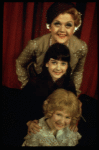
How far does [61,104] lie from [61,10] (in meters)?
0.50

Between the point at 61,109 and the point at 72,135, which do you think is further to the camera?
the point at 72,135

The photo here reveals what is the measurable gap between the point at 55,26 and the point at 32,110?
1.71 feet

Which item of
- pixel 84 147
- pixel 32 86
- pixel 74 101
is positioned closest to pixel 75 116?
pixel 74 101

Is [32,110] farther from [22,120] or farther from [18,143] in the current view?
[18,143]

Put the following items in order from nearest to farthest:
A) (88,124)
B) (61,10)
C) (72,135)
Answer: (61,10) → (72,135) → (88,124)

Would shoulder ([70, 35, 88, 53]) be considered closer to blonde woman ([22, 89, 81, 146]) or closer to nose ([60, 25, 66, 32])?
nose ([60, 25, 66, 32])

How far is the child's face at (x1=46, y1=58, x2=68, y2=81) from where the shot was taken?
32.9 inches

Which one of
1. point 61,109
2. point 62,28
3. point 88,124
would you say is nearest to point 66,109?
point 61,109

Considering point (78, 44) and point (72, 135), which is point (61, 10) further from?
point (72, 135)

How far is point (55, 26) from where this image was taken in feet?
2.69

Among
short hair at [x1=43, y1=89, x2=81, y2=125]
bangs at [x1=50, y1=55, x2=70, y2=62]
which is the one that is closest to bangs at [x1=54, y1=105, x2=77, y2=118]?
short hair at [x1=43, y1=89, x2=81, y2=125]

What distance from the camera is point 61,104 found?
0.78m

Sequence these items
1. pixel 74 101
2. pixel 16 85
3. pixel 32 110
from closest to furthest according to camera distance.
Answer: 1. pixel 74 101
2. pixel 32 110
3. pixel 16 85

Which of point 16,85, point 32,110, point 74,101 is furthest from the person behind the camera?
point 16,85
